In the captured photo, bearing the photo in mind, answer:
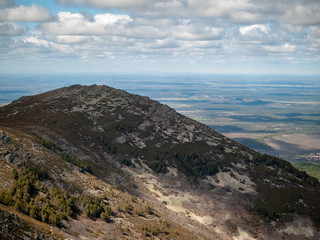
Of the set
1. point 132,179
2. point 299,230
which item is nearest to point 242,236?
point 299,230

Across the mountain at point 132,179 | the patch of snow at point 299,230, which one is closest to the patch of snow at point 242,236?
the mountain at point 132,179

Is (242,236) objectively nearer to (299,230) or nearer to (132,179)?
(299,230)

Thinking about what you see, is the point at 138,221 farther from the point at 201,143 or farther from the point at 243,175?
the point at 201,143

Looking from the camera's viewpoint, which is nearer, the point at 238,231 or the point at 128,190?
the point at 238,231

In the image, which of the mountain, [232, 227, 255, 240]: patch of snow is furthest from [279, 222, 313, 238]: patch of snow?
[232, 227, 255, 240]: patch of snow

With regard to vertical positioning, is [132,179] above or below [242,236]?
above

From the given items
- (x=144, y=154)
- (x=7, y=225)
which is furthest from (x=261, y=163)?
(x=7, y=225)

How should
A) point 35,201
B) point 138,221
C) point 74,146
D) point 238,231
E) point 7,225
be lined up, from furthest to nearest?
point 74,146, point 238,231, point 138,221, point 35,201, point 7,225

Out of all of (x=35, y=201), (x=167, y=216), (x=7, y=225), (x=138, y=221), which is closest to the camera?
(x=7, y=225)

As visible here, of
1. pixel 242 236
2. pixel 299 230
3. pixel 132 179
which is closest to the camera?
pixel 242 236
